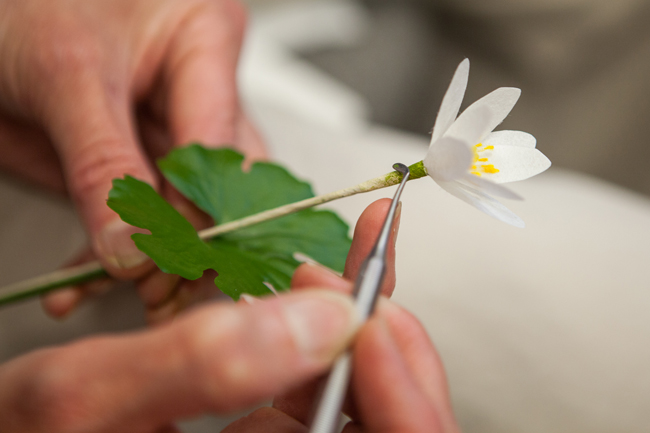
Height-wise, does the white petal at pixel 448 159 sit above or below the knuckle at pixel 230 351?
above

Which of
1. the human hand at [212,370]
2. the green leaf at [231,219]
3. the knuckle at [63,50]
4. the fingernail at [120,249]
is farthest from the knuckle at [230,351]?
the knuckle at [63,50]

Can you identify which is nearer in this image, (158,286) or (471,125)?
(471,125)

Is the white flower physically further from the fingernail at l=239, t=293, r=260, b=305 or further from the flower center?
the fingernail at l=239, t=293, r=260, b=305

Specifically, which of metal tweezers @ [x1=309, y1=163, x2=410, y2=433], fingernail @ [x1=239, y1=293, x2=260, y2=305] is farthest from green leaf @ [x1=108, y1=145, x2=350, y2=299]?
metal tweezers @ [x1=309, y1=163, x2=410, y2=433]

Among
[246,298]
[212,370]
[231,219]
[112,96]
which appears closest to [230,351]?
[212,370]

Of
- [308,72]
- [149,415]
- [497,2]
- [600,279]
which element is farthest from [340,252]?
[497,2]

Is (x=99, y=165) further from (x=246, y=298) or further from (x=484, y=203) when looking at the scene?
(x=484, y=203)

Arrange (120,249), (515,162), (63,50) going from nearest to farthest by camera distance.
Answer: (515,162) < (120,249) < (63,50)

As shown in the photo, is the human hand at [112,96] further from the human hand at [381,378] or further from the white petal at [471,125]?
the white petal at [471,125]
